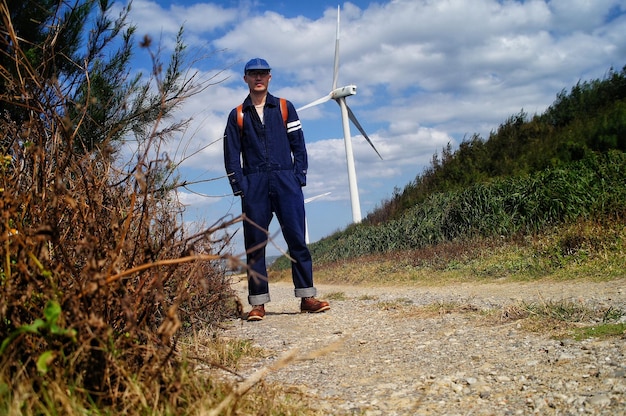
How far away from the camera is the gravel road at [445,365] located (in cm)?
238

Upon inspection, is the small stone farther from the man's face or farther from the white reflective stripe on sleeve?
the man's face

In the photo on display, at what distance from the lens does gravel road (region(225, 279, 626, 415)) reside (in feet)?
7.82

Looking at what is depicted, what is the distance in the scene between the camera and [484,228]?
11.3m

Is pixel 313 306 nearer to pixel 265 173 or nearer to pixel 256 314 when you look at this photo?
pixel 256 314

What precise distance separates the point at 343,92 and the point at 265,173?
16.0 m

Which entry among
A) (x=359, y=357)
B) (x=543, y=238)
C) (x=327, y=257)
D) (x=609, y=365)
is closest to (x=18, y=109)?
(x=359, y=357)

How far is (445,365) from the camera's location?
3.03 m

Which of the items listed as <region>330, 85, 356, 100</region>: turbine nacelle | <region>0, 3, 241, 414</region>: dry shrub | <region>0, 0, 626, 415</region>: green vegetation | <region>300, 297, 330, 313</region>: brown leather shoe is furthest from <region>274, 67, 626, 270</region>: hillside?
<region>0, 3, 241, 414</region>: dry shrub

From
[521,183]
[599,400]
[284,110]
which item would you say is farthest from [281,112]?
[521,183]

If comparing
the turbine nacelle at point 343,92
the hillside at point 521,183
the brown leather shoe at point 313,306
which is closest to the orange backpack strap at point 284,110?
the brown leather shoe at point 313,306

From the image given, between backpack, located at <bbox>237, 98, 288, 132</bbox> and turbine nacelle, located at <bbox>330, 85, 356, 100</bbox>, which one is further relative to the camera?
turbine nacelle, located at <bbox>330, 85, 356, 100</bbox>

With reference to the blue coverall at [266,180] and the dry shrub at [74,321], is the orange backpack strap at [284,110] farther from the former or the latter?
the dry shrub at [74,321]

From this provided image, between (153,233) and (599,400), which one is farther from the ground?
(153,233)

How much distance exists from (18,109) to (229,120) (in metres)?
2.49
